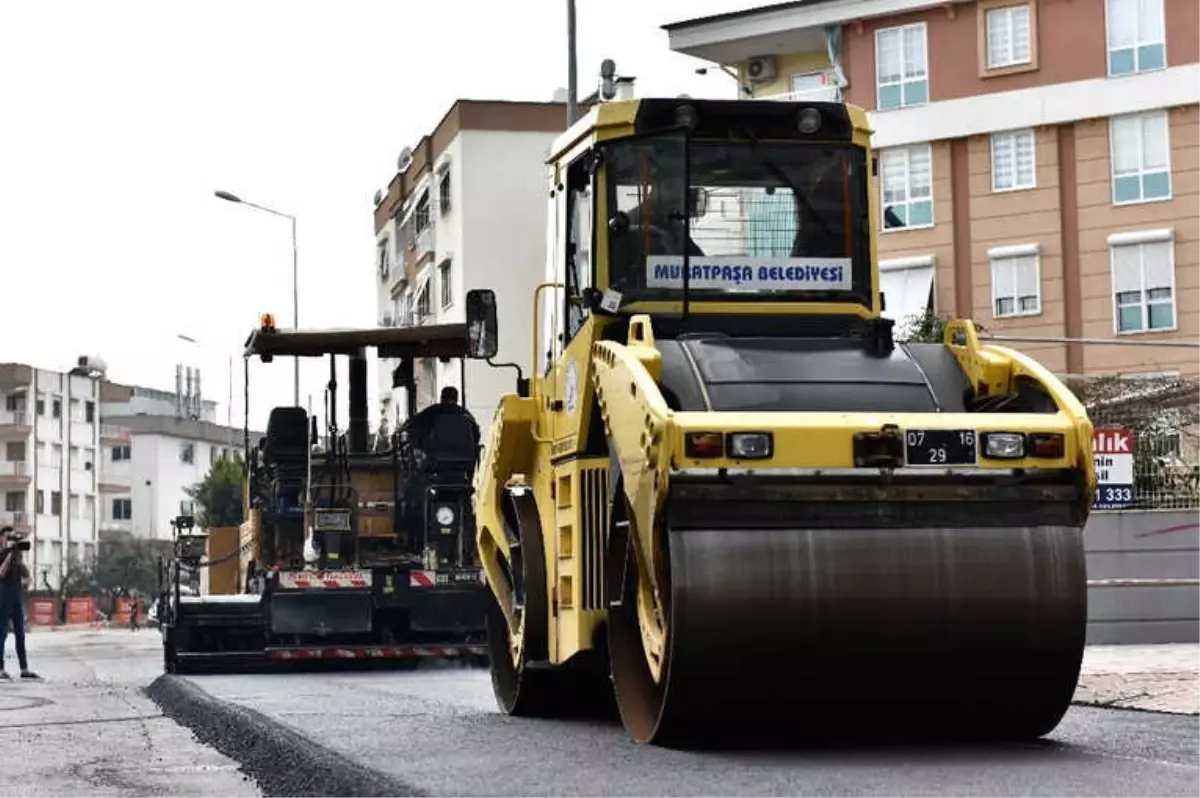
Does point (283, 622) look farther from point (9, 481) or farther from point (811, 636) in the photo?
point (9, 481)

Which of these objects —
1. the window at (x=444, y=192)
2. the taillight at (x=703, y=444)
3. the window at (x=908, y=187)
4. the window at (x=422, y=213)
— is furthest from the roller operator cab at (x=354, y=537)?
the window at (x=422, y=213)

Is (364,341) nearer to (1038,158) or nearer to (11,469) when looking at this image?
(1038,158)

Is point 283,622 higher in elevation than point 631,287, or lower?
lower

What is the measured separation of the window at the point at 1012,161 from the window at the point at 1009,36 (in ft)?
4.12

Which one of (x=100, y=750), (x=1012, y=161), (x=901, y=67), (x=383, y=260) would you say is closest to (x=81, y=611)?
(x=383, y=260)

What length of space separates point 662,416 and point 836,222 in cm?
229

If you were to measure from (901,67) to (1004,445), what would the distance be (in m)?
32.2

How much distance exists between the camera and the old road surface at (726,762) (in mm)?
7047

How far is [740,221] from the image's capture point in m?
9.97

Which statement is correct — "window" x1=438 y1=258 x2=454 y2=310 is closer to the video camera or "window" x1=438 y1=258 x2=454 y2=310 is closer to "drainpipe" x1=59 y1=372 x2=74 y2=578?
the video camera

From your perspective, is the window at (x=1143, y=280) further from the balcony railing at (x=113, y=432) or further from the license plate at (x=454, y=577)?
the balcony railing at (x=113, y=432)

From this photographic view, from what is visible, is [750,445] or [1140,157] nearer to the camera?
[750,445]

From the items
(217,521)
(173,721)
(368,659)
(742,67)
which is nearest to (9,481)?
(217,521)

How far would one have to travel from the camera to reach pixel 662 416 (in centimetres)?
809
